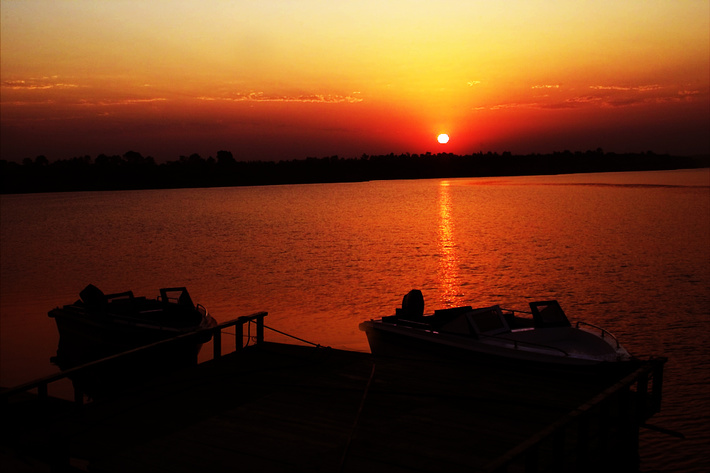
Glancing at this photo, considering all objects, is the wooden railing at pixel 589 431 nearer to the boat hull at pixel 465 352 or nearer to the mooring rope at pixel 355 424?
the boat hull at pixel 465 352

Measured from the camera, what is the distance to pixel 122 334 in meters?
16.8

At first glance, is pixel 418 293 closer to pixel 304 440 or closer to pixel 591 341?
pixel 591 341

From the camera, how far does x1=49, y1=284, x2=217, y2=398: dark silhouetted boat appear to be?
16.4m

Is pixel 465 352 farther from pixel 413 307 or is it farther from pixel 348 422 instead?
pixel 348 422

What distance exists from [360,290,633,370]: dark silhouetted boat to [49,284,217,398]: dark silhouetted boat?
16.9ft

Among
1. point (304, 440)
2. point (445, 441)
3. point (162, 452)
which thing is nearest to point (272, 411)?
point (304, 440)

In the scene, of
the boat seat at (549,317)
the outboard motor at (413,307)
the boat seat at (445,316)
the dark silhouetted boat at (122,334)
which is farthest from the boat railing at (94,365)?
the boat seat at (549,317)

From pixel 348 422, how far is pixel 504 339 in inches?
197

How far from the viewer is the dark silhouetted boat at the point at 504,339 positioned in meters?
Answer: 13.1

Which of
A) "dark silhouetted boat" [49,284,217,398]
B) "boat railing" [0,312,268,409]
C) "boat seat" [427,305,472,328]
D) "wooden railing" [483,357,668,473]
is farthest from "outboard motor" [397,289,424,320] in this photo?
"wooden railing" [483,357,668,473]

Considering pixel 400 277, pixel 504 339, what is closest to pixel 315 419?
pixel 504 339

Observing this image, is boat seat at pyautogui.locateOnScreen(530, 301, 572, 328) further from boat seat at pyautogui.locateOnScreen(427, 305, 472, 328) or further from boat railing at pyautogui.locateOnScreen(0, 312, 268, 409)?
boat railing at pyautogui.locateOnScreen(0, 312, 268, 409)

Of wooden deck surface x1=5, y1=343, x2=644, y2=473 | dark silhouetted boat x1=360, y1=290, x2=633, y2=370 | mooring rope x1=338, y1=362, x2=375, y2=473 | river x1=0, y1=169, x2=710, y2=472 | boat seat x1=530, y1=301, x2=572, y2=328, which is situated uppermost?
boat seat x1=530, y1=301, x2=572, y2=328

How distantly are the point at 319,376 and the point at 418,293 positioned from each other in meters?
4.42
